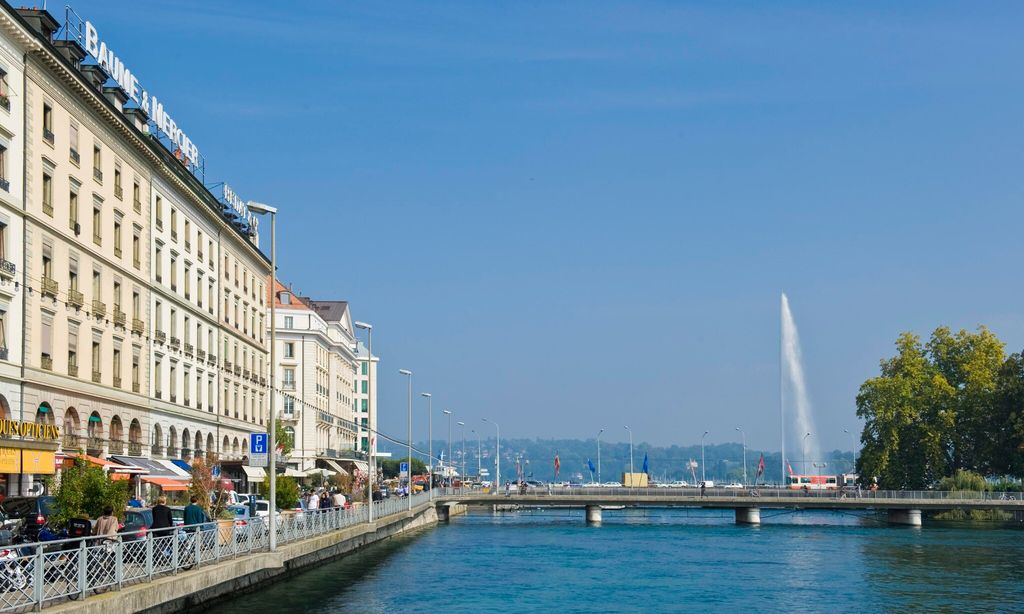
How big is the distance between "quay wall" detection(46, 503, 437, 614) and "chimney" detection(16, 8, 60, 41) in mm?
22625

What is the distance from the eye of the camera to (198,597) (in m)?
29.8

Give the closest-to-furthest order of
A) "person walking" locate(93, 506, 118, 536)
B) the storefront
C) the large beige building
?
"person walking" locate(93, 506, 118, 536) → the storefront → the large beige building

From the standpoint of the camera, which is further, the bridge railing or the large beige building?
the bridge railing

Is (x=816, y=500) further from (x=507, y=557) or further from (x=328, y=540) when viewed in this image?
(x=328, y=540)

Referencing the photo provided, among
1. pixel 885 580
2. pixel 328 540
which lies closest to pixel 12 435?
pixel 328 540

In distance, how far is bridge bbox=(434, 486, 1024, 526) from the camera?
9400cm

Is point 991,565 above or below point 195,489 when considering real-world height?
below

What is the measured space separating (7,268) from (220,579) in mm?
19100

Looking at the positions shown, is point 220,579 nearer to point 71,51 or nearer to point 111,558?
point 111,558

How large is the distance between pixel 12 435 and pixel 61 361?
8170 mm

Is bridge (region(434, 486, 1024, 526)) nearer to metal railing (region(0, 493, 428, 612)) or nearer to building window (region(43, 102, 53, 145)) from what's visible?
building window (region(43, 102, 53, 145))

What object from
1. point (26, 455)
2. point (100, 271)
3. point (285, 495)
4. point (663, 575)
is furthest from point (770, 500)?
point (26, 455)

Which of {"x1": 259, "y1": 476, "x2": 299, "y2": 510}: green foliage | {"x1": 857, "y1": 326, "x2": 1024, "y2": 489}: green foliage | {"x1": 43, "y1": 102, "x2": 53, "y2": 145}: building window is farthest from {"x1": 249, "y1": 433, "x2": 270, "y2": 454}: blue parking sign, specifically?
{"x1": 857, "y1": 326, "x2": 1024, "y2": 489}: green foliage

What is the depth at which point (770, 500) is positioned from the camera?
9819 centimetres
